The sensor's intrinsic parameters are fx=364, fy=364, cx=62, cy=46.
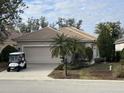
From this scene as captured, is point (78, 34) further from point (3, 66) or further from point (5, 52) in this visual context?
point (3, 66)

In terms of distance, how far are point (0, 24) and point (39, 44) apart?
6562 millimetres

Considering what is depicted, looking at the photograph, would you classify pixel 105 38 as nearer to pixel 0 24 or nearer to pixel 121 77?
pixel 0 24

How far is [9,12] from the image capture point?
4125 cm

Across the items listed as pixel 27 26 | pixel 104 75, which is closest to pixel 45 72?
pixel 104 75

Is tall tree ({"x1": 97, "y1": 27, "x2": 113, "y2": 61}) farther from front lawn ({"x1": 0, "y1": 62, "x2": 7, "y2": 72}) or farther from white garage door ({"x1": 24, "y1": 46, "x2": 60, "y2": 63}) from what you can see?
front lawn ({"x1": 0, "y1": 62, "x2": 7, "y2": 72})

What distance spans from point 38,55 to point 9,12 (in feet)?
25.3

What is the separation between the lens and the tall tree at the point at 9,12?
133 ft

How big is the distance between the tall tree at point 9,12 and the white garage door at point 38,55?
5.09 meters

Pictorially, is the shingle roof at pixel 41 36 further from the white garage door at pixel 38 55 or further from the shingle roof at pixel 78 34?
the shingle roof at pixel 78 34

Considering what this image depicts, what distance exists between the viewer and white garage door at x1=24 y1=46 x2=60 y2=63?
4619 cm

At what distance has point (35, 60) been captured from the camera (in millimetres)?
46406

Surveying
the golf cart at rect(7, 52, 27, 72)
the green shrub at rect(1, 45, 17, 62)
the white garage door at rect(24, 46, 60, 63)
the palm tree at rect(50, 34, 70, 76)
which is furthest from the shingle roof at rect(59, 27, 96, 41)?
the palm tree at rect(50, 34, 70, 76)

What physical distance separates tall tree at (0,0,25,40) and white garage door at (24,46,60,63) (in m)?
5.09

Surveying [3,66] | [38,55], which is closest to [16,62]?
[3,66]
